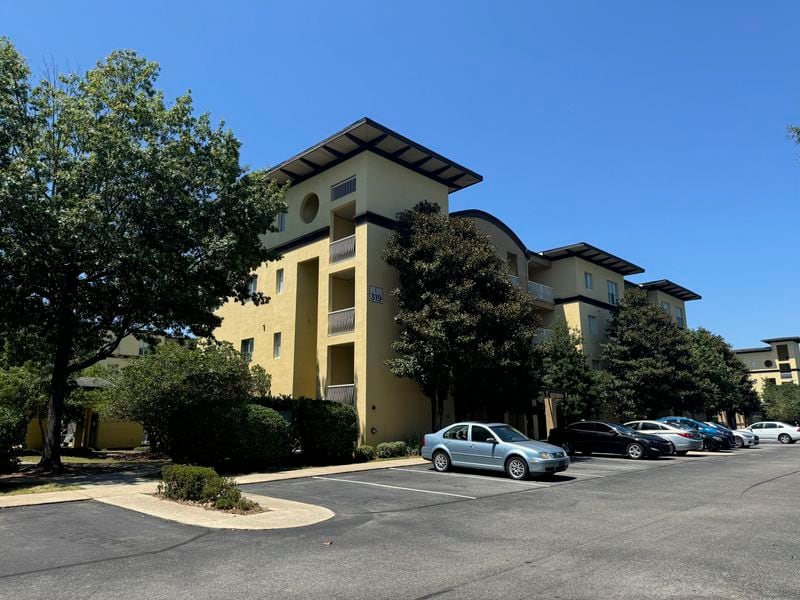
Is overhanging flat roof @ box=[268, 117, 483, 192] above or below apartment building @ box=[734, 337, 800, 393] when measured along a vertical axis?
above

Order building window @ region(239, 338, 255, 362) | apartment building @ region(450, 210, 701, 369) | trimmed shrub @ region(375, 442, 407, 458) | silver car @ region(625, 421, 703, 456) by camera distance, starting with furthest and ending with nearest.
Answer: apartment building @ region(450, 210, 701, 369) → building window @ region(239, 338, 255, 362) → silver car @ region(625, 421, 703, 456) → trimmed shrub @ region(375, 442, 407, 458)

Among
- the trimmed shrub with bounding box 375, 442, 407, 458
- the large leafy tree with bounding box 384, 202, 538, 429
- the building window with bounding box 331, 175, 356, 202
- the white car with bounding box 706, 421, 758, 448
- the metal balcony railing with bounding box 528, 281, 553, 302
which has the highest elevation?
the building window with bounding box 331, 175, 356, 202

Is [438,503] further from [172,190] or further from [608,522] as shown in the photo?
[172,190]

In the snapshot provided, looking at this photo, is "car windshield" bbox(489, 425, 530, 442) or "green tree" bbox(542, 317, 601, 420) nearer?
"car windshield" bbox(489, 425, 530, 442)

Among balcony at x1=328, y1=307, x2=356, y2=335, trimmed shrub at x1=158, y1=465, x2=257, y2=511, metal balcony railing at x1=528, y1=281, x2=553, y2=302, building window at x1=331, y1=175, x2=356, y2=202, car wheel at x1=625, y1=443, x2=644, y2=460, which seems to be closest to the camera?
trimmed shrub at x1=158, y1=465, x2=257, y2=511

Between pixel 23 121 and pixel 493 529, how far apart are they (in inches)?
657

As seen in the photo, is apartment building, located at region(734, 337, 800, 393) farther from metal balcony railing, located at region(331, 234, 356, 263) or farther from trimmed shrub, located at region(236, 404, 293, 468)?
trimmed shrub, located at region(236, 404, 293, 468)

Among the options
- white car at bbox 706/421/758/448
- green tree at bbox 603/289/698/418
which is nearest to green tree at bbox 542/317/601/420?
green tree at bbox 603/289/698/418

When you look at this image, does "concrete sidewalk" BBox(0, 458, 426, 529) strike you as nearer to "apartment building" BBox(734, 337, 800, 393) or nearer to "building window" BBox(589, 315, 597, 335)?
"building window" BBox(589, 315, 597, 335)

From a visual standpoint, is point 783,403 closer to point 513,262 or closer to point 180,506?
point 513,262

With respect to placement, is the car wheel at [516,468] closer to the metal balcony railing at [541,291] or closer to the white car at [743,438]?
the metal balcony railing at [541,291]

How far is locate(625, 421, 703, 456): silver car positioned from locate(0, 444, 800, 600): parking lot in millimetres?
12964

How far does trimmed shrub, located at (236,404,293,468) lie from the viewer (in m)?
16.8

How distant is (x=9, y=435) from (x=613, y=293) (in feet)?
124
